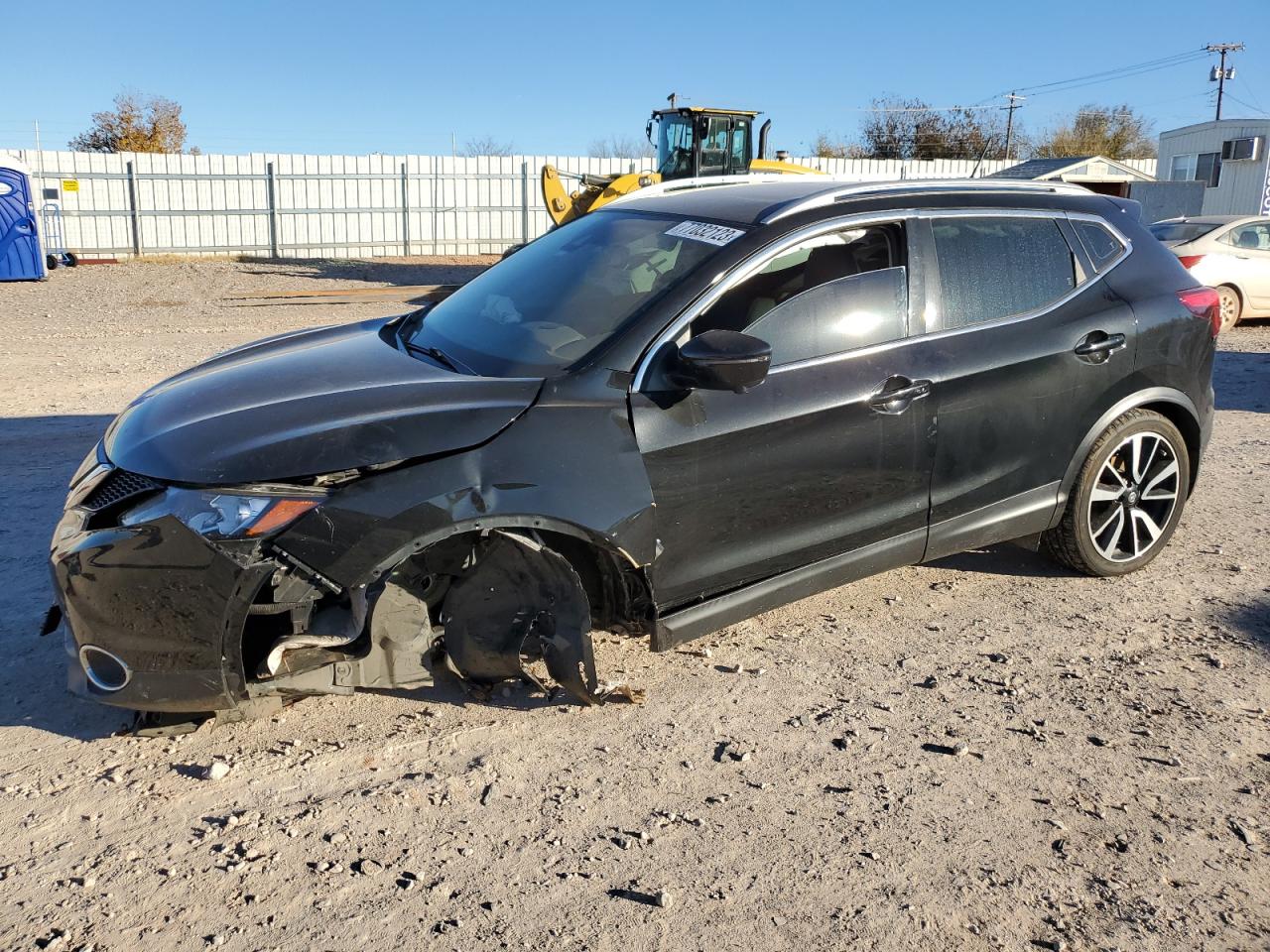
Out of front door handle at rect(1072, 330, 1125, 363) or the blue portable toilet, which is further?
the blue portable toilet

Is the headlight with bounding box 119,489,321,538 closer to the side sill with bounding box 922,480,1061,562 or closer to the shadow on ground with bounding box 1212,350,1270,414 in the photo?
the side sill with bounding box 922,480,1061,562

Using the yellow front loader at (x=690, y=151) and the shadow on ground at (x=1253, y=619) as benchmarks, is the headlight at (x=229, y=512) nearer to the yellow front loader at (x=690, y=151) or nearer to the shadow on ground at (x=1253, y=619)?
the shadow on ground at (x=1253, y=619)

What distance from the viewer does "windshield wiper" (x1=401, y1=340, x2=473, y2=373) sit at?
3.90 meters

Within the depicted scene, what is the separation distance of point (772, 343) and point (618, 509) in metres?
0.90

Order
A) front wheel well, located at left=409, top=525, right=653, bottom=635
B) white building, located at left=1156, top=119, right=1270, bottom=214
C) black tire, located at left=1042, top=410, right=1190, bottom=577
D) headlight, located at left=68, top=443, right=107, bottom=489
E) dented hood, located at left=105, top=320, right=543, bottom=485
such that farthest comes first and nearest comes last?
1. white building, located at left=1156, top=119, right=1270, bottom=214
2. black tire, located at left=1042, top=410, right=1190, bottom=577
3. headlight, located at left=68, top=443, right=107, bottom=489
4. front wheel well, located at left=409, top=525, right=653, bottom=635
5. dented hood, located at left=105, top=320, right=543, bottom=485

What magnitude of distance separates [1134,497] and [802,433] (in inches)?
81.2

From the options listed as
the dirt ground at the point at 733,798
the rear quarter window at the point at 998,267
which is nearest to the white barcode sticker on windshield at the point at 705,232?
the rear quarter window at the point at 998,267

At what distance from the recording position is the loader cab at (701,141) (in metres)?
19.9

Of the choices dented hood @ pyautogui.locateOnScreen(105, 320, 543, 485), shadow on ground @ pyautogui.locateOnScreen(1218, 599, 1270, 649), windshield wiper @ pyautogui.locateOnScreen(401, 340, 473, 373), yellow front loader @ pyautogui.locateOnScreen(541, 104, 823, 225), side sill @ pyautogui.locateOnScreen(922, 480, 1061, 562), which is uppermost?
yellow front loader @ pyautogui.locateOnScreen(541, 104, 823, 225)

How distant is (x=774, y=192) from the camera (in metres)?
4.43

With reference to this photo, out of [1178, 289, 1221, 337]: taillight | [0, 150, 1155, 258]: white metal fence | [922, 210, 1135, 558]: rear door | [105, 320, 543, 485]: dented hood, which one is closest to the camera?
[105, 320, 543, 485]: dented hood

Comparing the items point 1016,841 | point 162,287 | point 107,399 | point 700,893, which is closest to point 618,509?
point 700,893

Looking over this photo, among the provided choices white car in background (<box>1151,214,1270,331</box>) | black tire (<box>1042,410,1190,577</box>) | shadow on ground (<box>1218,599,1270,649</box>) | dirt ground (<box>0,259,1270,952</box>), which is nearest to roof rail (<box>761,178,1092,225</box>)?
black tire (<box>1042,410,1190,577</box>)

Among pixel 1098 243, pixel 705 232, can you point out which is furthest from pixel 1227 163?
pixel 705 232
